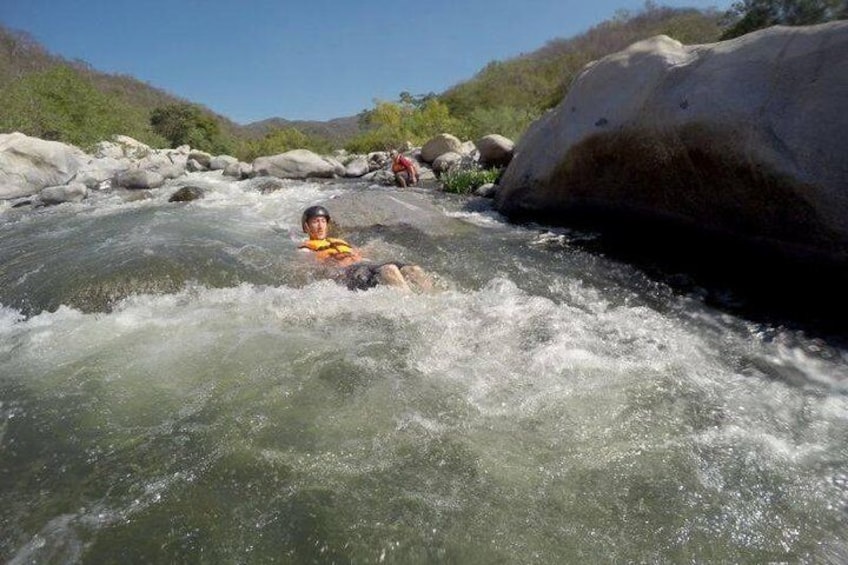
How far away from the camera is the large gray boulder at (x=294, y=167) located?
14.8 metres

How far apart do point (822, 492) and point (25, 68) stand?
50.7 metres

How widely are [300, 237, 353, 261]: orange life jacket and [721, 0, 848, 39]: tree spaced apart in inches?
642

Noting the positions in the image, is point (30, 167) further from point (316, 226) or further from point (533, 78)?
point (533, 78)

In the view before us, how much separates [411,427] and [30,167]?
1539 cm

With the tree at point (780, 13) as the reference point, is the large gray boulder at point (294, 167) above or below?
below

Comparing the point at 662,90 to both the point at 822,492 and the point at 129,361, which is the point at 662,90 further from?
the point at 129,361

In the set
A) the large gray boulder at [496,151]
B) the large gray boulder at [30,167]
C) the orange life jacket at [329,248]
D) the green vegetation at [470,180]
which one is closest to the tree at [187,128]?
the large gray boulder at [30,167]

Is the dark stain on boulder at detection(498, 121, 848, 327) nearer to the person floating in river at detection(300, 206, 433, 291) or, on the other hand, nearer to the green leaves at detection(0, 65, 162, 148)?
the person floating in river at detection(300, 206, 433, 291)

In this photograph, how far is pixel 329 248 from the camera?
17.8 feet

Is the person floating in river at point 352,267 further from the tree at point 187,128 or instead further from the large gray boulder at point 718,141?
the tree at point 187,128

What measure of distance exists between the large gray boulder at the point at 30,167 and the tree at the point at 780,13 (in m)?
21.4

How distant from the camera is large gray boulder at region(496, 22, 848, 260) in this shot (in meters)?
4.43

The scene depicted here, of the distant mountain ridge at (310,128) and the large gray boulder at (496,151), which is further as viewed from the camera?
the distant mountain ridge at (310,128)

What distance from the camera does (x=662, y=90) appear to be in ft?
19.6
